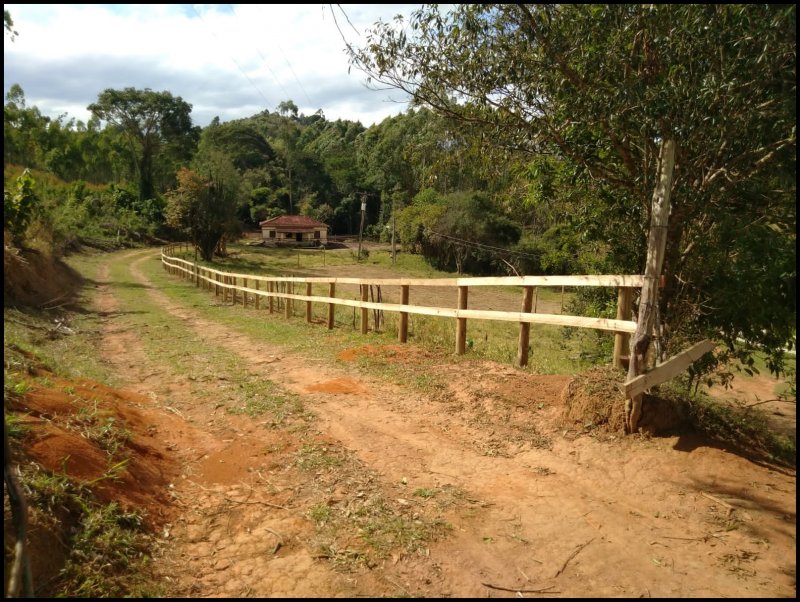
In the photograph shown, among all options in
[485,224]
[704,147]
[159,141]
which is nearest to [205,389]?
[704,147]

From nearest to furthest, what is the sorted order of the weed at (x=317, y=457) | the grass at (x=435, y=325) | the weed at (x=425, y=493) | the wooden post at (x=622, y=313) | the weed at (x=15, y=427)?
the weed at (x=15, y=427), the weed at (x=425, y=493), the weed at (x=317, y=457), the wooden post at (x=622, y=313), the grass at (x=435, y=325)

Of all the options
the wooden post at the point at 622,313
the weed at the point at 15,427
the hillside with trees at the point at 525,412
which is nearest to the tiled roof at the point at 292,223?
the hillside with trees at the point at 525,412

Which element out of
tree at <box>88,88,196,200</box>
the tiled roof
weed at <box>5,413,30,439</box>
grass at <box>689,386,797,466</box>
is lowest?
grass at <box>689,386,797,466</box>

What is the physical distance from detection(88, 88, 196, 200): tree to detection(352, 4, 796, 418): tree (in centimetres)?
7356

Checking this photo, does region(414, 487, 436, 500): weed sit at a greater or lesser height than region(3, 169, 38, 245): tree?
lesser

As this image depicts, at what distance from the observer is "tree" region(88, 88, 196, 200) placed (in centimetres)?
7231

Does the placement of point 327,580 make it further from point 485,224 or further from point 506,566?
point 485,224

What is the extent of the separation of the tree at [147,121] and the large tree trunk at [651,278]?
75.2m

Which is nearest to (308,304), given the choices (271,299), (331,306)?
(331,306)

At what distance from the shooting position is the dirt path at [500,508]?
3232 mm

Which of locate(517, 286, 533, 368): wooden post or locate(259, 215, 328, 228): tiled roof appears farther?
locate(259, 215, 328, 228): tiled roof

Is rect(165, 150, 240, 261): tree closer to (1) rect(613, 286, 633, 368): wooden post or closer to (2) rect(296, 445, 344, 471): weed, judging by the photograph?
(2) rect(296, 445, 344, 471): weed

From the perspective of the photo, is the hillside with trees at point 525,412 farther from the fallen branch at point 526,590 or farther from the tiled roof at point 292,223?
the tiled roof at point 292,223

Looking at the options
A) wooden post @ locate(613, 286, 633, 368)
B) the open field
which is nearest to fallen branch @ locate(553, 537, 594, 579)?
the open field
